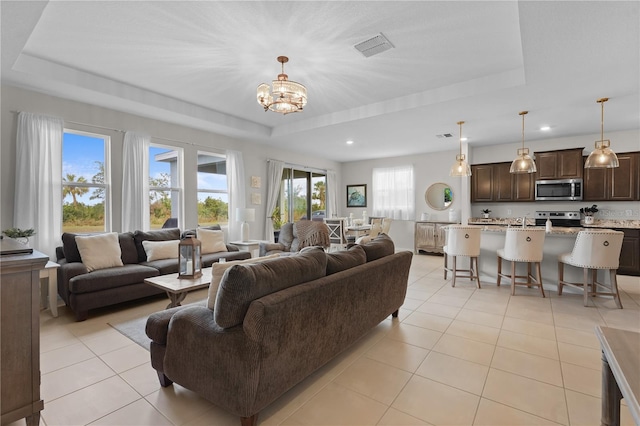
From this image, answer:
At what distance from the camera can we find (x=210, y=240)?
4973 millimetres

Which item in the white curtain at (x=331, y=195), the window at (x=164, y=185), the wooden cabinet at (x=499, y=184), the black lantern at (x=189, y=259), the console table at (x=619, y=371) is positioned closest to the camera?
the console table at (x=619, y=371)

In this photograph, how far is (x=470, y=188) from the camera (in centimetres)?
712

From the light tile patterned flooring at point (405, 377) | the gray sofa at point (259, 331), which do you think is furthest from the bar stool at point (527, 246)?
the gray sofa at point (259, 331)

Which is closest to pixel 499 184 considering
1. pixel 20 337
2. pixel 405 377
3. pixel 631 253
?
pixel 631 253

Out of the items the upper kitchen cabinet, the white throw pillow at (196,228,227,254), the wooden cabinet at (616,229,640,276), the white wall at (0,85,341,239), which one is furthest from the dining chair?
the wooden cabinet at (616,229,640,276)

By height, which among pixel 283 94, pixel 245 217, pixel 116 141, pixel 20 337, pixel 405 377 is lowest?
pixel 405 377

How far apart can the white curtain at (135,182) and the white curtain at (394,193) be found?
19.8 ft

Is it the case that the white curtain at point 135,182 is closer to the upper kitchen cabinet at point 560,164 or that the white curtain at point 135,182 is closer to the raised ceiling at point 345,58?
the raised ceiling at point 345,58

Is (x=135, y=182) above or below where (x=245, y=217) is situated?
above

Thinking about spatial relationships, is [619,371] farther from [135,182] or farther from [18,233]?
[135,182]

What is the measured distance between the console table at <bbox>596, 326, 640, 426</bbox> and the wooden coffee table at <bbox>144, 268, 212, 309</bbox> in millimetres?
2783

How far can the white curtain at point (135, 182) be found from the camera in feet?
14.9

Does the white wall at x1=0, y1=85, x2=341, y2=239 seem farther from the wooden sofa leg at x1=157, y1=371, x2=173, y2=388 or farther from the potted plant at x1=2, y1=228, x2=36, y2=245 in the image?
the wooden sofa leg at x1=157, y1=371, x2=173, y2=388

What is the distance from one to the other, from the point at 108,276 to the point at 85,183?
A: 1.68m
